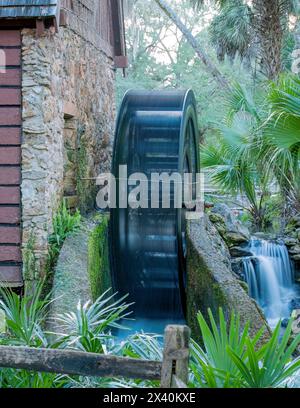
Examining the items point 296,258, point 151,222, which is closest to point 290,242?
point 296,258

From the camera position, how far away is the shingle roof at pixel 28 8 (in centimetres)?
628

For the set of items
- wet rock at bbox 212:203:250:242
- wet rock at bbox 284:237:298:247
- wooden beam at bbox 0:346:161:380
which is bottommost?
wet rock at bbox 284:237:298:247

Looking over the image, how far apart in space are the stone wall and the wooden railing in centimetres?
367

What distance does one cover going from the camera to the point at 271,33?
12422 mm

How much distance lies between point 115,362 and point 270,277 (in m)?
7.16

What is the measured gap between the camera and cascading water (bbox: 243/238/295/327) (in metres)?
9.35

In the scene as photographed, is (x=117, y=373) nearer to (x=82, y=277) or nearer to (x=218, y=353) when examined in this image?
(x=218, y=353)

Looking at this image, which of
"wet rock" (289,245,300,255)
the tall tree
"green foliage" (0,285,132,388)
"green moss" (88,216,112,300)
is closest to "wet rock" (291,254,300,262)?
"wet rock" (289,245,300,255)

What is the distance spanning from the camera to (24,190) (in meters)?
6.68

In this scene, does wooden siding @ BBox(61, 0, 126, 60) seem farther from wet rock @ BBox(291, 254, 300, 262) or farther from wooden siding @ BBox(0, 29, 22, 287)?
wet rock @ BBox(291, 254, 300, 262)

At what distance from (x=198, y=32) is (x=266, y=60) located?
57.4ft

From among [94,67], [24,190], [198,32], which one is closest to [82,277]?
[24,190]

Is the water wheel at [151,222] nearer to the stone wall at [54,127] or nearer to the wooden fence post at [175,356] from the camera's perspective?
the stone wall at [54,127]

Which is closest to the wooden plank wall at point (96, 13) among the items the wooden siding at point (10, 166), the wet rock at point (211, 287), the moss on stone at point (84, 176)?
the wooden siding at point (10, 166)
